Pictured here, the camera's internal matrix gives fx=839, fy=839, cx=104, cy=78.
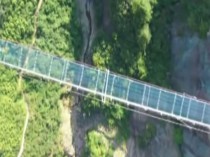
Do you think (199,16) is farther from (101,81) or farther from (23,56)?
(23,56)

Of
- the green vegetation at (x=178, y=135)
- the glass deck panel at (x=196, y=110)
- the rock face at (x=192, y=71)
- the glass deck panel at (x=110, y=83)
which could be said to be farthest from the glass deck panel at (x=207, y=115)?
the glass deck panel at (x=110, y=83)

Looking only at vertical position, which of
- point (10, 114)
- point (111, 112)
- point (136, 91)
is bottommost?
point (10, 114)

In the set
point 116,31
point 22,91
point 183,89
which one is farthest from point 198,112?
point 22,91

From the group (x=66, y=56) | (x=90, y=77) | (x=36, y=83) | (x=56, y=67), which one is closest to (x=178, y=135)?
(x=90, y=77)

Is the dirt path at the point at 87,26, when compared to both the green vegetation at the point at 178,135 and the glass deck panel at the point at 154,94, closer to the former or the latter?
the glass deck panel at the point at 154,94

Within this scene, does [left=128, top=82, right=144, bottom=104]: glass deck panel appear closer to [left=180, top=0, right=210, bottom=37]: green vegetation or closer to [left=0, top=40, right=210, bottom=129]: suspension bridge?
[left=0, top=40, right=210, bottom=129]: suspension bridge

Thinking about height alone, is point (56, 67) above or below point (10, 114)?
above

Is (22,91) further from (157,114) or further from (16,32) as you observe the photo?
(157,114)
